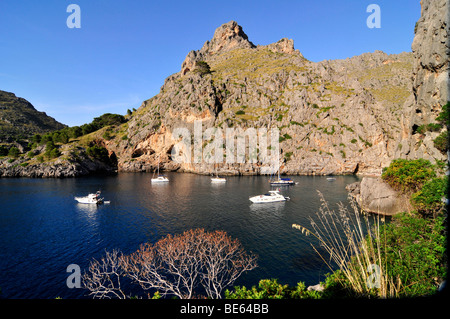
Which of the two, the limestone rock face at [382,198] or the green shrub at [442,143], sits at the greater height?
the green shrub at [442,143]

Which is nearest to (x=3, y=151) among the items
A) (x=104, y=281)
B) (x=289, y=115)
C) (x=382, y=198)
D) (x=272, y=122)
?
(x=104, y=281)

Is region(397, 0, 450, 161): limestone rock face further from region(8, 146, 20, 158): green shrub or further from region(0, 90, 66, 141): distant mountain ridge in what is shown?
region(0, 90, 66, 141): distant mountain ridge

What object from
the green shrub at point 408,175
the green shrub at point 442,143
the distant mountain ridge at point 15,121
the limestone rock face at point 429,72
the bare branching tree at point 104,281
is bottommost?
the bare branching tree at point 104,281

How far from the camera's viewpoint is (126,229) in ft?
139

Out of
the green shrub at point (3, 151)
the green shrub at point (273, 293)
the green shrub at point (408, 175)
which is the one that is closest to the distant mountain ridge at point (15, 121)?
the green shrub at point (3, 151)

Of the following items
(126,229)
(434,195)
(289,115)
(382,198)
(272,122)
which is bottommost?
(126,229)

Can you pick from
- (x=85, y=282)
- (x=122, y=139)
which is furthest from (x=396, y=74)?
(x=85, y=282)

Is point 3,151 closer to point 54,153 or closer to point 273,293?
point 54,153

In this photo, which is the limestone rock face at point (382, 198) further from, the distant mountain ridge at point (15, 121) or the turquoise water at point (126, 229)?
the distant mountain ridge at point (15, 121)

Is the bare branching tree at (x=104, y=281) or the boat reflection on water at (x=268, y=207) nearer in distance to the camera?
the bare branching tree at (x=104, y=281)

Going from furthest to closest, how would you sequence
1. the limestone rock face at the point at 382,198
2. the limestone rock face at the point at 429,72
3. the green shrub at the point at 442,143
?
the limestone rock face at the point at 382,198, the limestone rock face at the point at 429,72, the green shrub at the point at 442,143

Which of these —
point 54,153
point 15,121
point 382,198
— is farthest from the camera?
point 15,121

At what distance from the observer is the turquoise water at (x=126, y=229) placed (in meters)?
27.0
